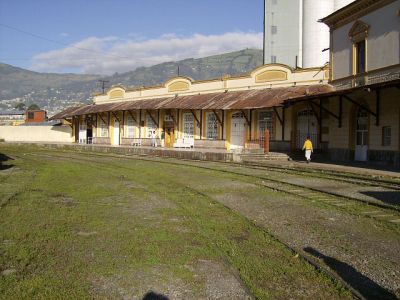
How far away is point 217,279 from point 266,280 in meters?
0.53

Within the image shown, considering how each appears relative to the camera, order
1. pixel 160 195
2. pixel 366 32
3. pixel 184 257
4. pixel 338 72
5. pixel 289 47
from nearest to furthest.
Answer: pixel 184 257
pixel 160 195
pixel 366 32
pixel 338 72
pixel 289 47

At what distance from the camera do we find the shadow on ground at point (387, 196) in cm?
1048

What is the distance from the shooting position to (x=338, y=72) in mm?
25969

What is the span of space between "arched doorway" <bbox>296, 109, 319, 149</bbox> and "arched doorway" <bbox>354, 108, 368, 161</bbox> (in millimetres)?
3874

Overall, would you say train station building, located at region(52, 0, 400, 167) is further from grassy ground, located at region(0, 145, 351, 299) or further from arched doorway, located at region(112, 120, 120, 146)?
grassy ground, located at region(0, 145, 351, 299)

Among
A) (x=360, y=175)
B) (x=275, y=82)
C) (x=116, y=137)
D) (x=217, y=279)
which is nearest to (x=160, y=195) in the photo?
(x=217, y=279)

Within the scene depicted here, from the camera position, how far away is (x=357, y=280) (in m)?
4.96

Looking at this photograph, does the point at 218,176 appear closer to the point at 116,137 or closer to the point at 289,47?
the point at 116,137

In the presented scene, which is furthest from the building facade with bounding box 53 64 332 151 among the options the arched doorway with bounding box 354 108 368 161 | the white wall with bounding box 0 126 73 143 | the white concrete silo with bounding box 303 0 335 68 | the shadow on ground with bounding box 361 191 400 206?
the white concrete silo with bounding box 303 0 335 68

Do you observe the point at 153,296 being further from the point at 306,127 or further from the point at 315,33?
the point at 315,33

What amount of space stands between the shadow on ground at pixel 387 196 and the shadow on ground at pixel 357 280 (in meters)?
5.22

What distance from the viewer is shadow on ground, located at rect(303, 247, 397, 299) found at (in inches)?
179

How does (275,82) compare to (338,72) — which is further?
(275,82)

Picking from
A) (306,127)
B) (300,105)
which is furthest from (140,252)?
(300,105)
